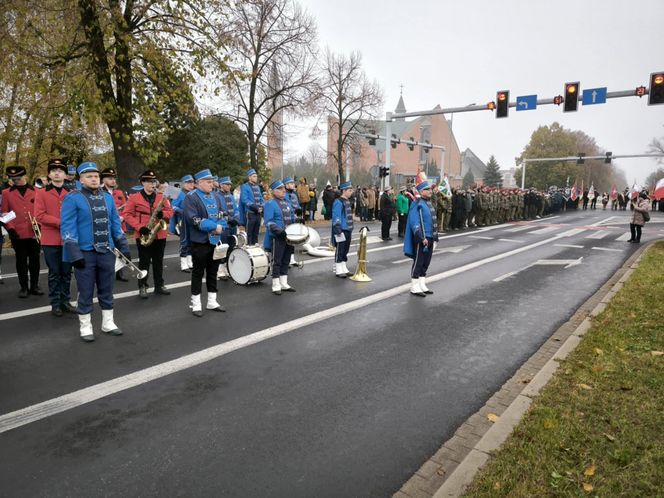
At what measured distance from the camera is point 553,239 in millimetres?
19969

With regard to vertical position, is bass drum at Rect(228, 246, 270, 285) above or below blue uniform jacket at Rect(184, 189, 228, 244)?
below

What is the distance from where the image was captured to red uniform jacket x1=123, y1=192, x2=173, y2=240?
8.93 m

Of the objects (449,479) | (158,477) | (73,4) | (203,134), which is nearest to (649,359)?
(449,479)

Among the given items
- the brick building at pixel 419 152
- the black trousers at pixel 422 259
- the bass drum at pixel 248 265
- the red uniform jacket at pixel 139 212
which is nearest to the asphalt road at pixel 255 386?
the bass drum at pixel 248 265

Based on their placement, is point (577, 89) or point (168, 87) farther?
point (577, 89)

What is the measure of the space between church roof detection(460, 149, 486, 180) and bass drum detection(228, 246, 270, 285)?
110 m

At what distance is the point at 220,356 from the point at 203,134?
29649mm

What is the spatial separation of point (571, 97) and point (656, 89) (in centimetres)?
356

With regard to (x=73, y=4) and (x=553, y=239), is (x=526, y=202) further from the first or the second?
(x=73, y=4)

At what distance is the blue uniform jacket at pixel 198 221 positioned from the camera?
7.21 metres

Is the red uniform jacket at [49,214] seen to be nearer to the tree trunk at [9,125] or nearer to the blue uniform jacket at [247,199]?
the blue uniform jacket at [247,199]

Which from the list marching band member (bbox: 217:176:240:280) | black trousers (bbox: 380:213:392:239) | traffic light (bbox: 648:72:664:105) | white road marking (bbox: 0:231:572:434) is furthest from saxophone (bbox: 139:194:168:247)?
traffic light (bbox: 648:72:664:105)

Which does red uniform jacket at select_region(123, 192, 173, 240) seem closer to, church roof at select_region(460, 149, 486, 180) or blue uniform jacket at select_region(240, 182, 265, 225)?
blue uniform jacket at select_region(240, 182, 265, 225)

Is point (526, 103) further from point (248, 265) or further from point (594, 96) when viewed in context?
point (248, 265)
